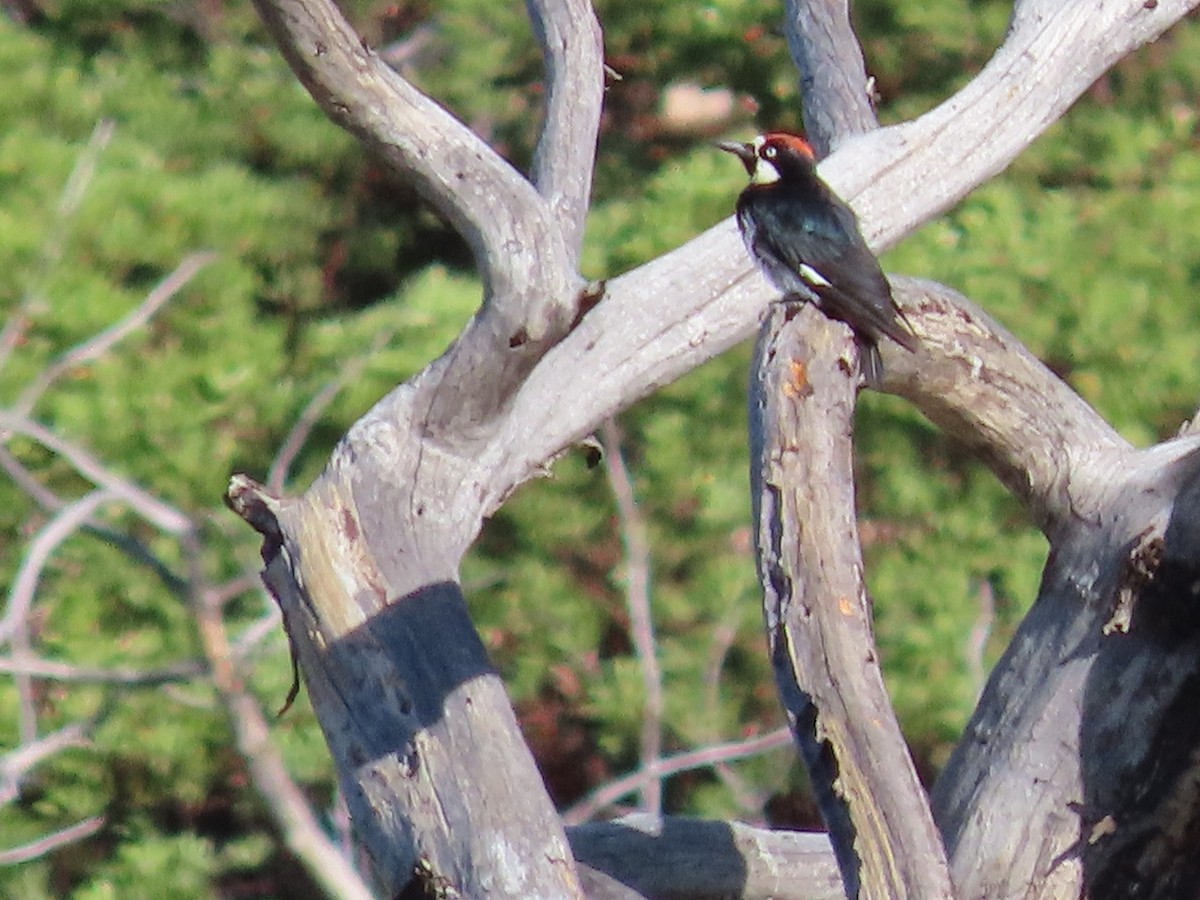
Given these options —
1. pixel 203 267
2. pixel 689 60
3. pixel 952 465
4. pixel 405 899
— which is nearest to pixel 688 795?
pixel 952 465

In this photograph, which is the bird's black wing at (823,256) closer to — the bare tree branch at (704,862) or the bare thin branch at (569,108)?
the bare thin branch at (569,108)

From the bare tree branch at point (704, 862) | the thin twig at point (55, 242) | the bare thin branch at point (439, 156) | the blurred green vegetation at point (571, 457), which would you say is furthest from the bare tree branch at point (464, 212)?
the thin twig at point (55, 242)

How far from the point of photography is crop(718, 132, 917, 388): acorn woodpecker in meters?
3.03

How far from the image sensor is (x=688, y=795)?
275 inches

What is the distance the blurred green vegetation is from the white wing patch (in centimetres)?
280

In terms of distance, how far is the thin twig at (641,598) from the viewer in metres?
5.75

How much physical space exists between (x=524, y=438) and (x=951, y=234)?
384cm

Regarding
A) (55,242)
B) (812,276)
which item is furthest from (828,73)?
(55,242)

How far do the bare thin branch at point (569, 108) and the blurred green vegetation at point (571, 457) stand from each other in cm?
258

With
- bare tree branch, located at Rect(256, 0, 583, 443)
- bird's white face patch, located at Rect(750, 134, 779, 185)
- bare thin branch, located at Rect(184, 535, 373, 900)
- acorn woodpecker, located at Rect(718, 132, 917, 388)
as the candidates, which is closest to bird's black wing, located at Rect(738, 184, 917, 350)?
acorn woodpecker, located at Rect(718, 132, 917, 388)

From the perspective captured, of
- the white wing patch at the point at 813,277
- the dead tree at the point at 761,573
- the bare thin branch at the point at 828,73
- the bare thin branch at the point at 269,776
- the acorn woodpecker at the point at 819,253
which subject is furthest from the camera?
the bare thin branch at the point at 828,73

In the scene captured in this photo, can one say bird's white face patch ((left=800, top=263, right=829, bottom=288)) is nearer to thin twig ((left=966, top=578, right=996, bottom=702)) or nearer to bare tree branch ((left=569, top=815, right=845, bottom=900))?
bare tree branch ((left=569, top=815, right=845, bottom=900))

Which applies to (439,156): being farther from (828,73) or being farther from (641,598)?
(641,598)

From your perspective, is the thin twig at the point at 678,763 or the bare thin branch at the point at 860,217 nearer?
the bare thin branch at the point at 860,217
